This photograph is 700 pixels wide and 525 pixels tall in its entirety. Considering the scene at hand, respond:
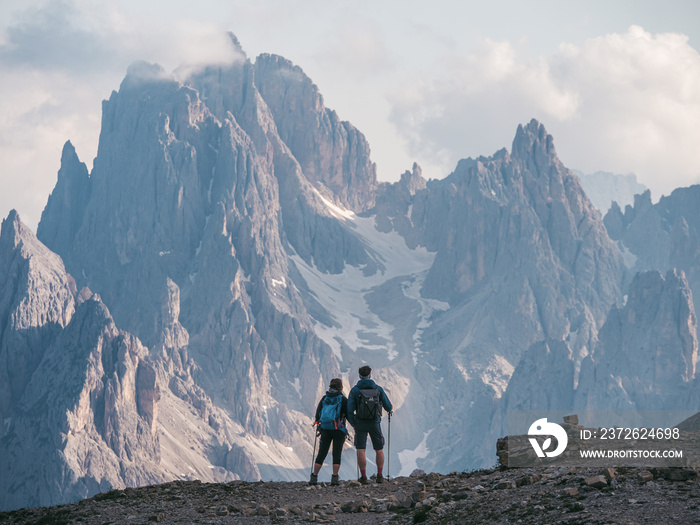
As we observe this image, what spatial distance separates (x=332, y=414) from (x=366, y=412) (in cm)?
123

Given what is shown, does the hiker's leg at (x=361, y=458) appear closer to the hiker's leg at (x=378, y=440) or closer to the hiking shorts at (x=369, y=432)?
the hiking shorts at (x=369, y=432)

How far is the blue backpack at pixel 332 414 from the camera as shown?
33188 millimetres

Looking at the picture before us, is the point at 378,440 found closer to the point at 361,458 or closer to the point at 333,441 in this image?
the point at 361,458

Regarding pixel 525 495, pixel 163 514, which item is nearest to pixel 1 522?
pixel 163 514

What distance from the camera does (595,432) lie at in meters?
34.5

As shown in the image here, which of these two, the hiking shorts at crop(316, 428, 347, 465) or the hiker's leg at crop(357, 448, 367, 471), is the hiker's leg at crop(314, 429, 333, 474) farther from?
the hiker's leg at crop(357, 448, 367, 471)

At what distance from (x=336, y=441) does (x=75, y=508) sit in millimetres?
8781

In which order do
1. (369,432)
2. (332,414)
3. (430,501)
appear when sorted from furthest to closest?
1. (332,414)
2. (369,432)
3. (430,501)

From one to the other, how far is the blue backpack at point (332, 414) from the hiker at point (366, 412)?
378 mm

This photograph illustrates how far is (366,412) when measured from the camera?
32.8 m

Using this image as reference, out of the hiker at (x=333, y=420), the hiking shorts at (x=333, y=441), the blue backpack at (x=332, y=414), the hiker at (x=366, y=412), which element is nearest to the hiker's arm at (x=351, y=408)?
the hiker at (x=366, y=412)

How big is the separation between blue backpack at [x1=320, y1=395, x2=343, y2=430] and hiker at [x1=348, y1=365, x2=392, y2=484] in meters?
0.38

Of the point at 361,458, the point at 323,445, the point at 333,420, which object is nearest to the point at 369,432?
the point at 361,458

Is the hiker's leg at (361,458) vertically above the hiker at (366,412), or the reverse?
the hiker at (366,412)
